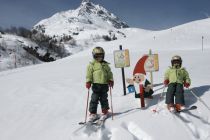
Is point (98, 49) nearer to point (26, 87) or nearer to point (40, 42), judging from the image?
point (26, 87)

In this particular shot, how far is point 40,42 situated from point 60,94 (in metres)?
75.5

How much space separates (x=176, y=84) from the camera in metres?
9.15

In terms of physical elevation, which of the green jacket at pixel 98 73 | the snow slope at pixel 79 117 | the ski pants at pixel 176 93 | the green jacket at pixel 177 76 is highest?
the green jacket at pixel 98 73

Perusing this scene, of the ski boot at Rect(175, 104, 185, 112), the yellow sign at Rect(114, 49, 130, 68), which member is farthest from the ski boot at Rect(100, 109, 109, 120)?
the yellow sign at Rect(114, 49, 130, 68)

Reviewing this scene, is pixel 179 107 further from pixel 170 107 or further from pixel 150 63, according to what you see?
pixel 150 63

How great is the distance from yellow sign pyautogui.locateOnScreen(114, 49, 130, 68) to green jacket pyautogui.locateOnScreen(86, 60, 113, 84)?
205 cm

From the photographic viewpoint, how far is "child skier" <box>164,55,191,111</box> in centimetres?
866

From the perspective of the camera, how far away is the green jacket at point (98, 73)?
8523 mm

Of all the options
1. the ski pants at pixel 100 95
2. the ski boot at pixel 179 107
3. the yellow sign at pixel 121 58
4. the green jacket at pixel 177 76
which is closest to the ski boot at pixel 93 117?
the ski pants at pixel 100 95

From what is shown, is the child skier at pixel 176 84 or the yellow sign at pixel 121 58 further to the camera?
the yellow sign at pixel 121 58

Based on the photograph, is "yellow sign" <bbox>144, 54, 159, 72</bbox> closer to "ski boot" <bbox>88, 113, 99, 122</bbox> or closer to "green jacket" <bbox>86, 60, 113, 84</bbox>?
"green jacket" <bbox>86, 60, 113, 84</bbox>

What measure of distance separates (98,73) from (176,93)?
2.13 metres

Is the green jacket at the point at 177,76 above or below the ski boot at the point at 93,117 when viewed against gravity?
above

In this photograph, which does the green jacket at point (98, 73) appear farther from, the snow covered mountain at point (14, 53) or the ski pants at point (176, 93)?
the snow covered mountain at point (14, 53)
